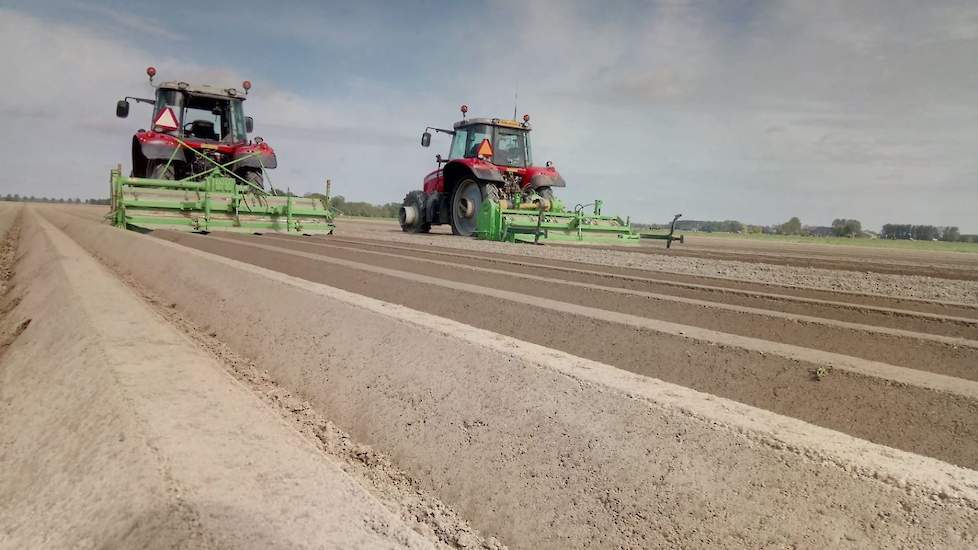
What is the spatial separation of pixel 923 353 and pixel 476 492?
9.24 feet

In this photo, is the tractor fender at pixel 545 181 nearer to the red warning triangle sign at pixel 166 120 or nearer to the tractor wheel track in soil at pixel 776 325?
the red warning triangle sign at pixel 166 120

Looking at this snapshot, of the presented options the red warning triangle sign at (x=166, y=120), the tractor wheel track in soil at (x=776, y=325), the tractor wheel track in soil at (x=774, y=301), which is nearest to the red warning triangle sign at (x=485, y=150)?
the red warning triangle sign at (x=166, y=120)

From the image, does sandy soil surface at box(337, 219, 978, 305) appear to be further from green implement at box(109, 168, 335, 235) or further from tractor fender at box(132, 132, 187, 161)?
tractor fender at box(132, 132, 187, 161)

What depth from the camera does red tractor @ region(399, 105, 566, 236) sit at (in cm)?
1378

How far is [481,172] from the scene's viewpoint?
1326 cm

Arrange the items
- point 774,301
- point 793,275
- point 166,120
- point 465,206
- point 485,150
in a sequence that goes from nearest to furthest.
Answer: point 774,301
point 793,275
point 166,120
point 485,150
point 465,206

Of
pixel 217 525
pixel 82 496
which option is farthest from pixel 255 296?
pixel 217 525

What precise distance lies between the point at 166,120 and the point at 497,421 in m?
12.3

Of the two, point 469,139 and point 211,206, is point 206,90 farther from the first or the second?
point 469,139

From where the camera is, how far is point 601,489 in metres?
2.05

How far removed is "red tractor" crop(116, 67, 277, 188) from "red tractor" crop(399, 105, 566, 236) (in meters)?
3.76

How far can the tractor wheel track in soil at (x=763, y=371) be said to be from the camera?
250 centimetres

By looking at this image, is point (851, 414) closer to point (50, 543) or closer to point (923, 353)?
point (923, 353)

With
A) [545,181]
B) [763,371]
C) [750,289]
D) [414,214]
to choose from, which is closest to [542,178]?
[545,181]
